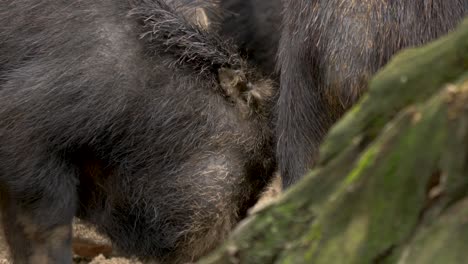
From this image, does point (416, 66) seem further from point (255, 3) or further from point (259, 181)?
point (255, 3)

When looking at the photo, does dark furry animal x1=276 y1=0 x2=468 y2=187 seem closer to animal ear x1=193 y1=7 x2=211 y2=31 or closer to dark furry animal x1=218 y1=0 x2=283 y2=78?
animal ear x1=193 y1=7 x2=211 y2=31

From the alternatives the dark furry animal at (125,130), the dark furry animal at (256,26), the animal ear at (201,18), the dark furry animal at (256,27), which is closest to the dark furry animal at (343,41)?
the dark furry animal at (125,130)

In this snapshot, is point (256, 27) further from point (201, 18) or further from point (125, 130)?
point (125, 130)

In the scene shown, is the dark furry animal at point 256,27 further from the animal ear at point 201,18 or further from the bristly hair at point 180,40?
the bristly hair at point 180,40

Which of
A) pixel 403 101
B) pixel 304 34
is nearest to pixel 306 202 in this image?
pixel 403 101

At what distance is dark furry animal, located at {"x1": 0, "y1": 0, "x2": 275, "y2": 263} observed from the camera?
3.78 m

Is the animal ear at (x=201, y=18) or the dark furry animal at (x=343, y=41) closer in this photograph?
the dark furry animal at (x=343, y=41)

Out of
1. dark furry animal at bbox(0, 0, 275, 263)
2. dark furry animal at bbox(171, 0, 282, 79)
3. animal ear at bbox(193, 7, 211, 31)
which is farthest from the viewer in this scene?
dark furry animal at bbox(171, 0, 282, 79)

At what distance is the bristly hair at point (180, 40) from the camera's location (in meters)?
4.05

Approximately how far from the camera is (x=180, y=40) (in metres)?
4.14

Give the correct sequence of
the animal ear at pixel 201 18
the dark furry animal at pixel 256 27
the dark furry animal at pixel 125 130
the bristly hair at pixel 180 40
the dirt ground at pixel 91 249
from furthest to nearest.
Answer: the dark furry animal at pixel 256 27, the dirt ground at pixel 91 249, the animal ear at pixel 201 18, the bristly hair at pixel 180 40, the dark furry animal at pixel 125 130

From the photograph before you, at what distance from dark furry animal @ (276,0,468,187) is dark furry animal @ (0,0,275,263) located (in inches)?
33.4

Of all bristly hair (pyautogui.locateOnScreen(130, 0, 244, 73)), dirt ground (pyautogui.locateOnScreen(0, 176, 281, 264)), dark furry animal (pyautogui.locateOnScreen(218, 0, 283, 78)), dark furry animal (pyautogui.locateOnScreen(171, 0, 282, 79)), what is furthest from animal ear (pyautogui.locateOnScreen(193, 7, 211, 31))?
dirt ground (pyautogui.locateOnScreen(0, 176, 281, 264))

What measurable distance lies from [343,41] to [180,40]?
4.26ft
